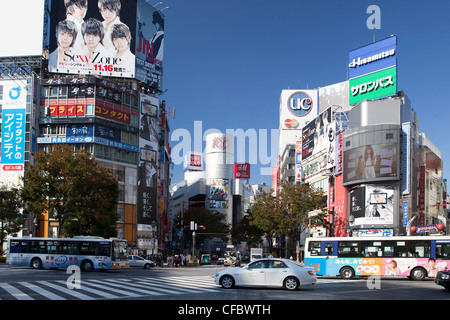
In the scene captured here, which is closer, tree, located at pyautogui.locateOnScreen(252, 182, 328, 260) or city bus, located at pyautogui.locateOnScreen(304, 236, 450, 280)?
city bus, located at pyautogui.locateOnScreen(304, 236, 450, 280)

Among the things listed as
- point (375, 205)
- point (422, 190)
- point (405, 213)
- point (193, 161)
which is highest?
point (193, 161)

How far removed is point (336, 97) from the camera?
339 feet

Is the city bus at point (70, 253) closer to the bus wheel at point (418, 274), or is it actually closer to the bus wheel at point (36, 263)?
the bus wheel at point (36, 263)

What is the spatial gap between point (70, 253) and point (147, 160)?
47704 mm

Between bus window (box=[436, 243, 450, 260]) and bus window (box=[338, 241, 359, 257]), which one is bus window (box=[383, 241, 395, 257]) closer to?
bus window (box=[338, 241, 359, 257])

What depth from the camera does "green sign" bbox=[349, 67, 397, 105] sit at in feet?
224

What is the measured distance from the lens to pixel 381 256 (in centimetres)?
3297

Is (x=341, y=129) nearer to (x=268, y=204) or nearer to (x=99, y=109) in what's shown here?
(x=268, y=204)

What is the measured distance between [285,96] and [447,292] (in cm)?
9128

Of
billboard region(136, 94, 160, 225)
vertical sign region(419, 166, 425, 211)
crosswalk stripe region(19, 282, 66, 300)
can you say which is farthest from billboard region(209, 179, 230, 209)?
crosswalk stripe region(19, 282, 66, 300)

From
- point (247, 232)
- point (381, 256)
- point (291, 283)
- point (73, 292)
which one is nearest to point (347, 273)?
point (381, 256)

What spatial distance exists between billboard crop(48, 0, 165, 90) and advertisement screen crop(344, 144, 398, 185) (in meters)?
39.2

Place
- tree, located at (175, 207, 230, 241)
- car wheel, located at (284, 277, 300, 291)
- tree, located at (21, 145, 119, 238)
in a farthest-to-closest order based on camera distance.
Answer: tree, located at (175, 207, 230, 241) < tree, located at (21, 145, 119, 238) < car wheel, located at (284, 277, 300, 291)

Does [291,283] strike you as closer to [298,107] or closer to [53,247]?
[53,247]
